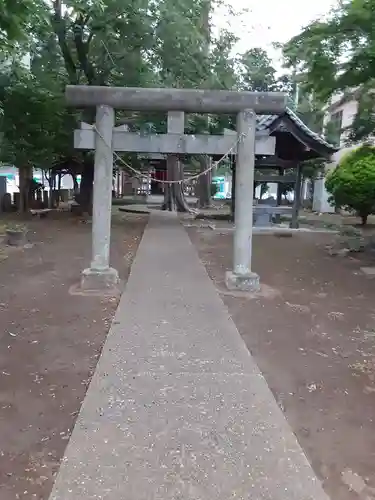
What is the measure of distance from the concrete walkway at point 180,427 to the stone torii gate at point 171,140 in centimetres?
225

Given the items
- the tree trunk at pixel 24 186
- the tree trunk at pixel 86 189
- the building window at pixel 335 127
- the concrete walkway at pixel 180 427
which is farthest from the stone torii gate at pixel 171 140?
the tree trunk at pixel 24 186

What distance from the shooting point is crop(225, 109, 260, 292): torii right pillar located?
7750 mm

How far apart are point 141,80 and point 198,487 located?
1325 cm

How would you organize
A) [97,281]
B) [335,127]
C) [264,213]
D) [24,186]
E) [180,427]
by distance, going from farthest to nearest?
[24,186]
[264,213]
[335,127]
[97,281]
[180,427]

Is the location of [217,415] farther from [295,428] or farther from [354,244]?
[354,244]

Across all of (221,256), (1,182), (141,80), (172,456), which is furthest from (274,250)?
(1,182)

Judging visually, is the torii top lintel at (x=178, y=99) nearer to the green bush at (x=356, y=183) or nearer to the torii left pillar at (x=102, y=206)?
the torii left pillar at (x=102, y=206)

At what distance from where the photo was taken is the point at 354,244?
1258 cm

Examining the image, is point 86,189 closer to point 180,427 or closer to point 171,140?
point 171,140

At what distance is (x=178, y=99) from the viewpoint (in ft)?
25.0

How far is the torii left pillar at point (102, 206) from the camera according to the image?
7578 mm

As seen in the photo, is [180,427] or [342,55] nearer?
[180,427]

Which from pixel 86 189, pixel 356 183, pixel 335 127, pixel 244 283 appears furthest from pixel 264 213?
pixel 244 283

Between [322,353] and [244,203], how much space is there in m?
3.29
